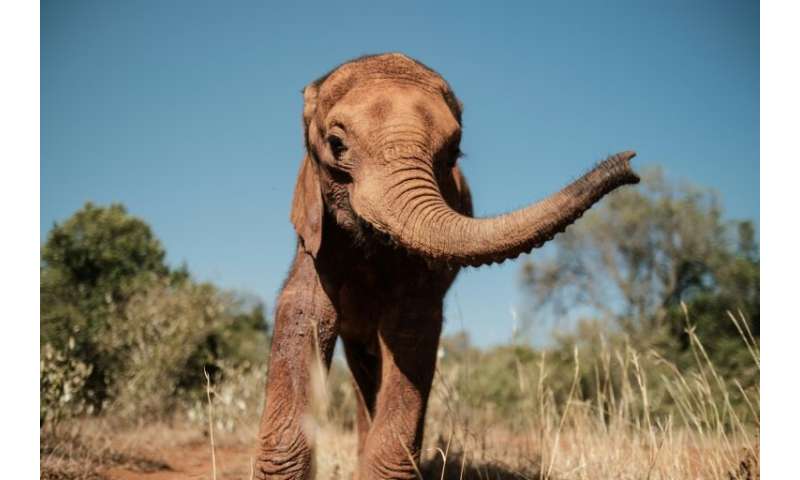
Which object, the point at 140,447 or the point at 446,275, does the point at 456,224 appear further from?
the point at 140,447

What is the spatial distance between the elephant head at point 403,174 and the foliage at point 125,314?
6692mm

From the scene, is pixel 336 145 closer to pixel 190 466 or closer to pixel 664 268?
pixel 190 466

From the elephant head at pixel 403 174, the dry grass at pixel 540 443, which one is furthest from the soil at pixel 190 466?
the elephant head at pixel 403 174

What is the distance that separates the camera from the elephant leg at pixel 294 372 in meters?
4.22

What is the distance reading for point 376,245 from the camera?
4441 millimetres

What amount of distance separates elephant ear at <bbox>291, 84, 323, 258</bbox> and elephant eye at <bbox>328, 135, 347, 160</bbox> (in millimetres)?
307

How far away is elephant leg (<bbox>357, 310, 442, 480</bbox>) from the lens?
4.26 m

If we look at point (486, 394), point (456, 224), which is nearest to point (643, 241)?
point (486, 394)

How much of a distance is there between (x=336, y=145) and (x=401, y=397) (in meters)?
1.48

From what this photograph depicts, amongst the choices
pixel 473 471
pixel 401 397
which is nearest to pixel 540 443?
pixel 473 471
